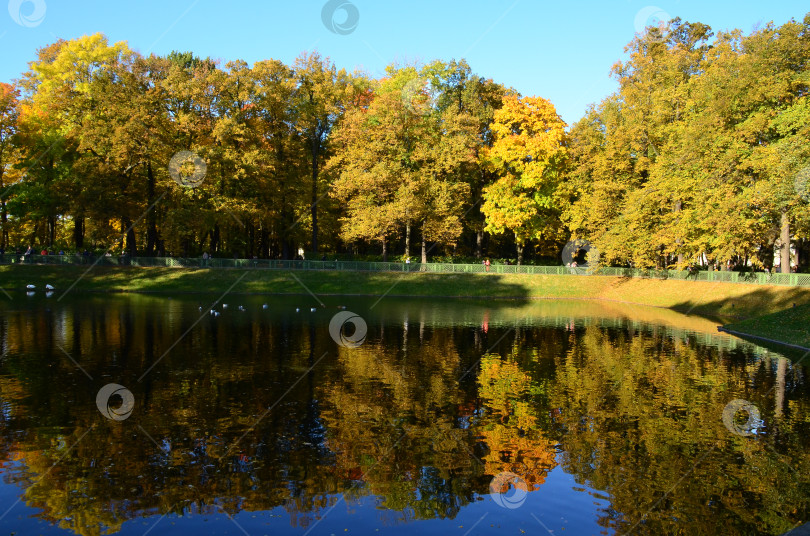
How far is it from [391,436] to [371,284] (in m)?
43.0

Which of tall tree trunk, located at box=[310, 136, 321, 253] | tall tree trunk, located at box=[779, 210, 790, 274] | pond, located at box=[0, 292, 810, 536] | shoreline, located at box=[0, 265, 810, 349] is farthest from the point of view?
tall tree trunk, located at box=[310, 136, 321, 253]

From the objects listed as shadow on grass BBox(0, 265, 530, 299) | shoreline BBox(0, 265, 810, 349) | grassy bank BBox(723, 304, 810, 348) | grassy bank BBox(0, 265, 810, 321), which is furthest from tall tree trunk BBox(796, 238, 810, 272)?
shadow on grass BBox(0, 265, 530, 299)

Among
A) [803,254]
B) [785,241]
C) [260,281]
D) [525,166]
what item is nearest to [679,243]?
[785,241]

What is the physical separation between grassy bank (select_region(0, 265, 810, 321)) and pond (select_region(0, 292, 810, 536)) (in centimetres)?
2510

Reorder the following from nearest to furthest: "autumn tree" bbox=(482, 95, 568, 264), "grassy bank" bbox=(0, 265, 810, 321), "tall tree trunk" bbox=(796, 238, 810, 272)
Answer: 1. "grassy bank" bbox=(0, 265, 810, 321)
2. "tall tree trunk" bbox=(796, 238, 810, 272)
3. "autumn tree" bbox=(482, 95, 568, 264)

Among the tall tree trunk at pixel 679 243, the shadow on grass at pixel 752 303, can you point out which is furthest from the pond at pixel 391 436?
the tall tree trunk at pixel 679 243

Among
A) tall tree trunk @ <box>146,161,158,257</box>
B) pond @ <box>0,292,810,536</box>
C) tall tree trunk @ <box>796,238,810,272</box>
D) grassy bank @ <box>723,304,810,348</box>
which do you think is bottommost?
pond @ <box>0,292,810,536</box>

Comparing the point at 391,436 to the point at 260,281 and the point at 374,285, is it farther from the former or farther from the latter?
the point at 260,281

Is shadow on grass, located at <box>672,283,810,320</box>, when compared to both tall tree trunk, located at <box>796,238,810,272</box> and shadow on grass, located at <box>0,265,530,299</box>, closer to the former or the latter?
tall tree trunk, located at <box>796,238,810,272</box>

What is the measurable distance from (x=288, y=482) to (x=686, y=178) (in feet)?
157

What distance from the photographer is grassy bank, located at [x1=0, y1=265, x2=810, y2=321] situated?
5356cm

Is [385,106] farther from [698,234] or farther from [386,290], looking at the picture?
[698,234]

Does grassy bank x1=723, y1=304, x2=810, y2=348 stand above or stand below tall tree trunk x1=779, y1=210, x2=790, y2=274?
below

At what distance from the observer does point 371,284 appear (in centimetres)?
5816
